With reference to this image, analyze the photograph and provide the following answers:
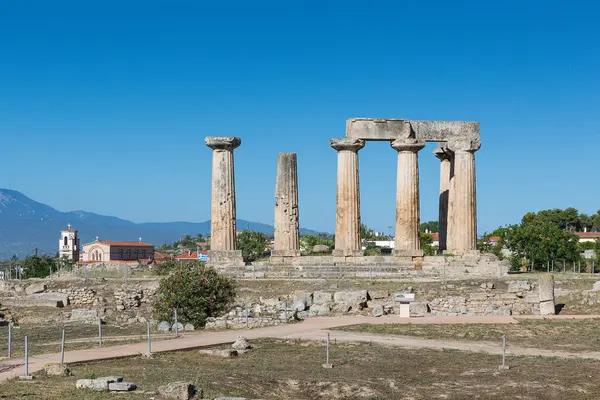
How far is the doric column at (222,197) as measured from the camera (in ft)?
183

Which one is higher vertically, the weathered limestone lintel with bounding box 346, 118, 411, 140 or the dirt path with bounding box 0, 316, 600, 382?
the weathered limestone lintel with bounding box 346, 118, 411, 140

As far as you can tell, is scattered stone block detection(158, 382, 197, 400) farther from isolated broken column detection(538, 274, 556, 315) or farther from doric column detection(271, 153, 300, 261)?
doric column detection(271, 153, 300, 261)

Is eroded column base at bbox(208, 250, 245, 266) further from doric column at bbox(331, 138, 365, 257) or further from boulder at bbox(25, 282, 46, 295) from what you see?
boulder at bbox(25, 282, 46, 295)

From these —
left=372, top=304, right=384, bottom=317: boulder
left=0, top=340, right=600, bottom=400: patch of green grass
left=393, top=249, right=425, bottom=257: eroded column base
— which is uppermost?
left=393, top=249, right=425, bottom=257: eroded column base

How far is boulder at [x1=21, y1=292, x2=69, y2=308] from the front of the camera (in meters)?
48.7

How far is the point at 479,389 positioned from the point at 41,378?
447 inches

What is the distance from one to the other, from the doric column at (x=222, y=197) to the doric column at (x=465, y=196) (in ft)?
44.7

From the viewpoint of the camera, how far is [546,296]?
42812 millimetres

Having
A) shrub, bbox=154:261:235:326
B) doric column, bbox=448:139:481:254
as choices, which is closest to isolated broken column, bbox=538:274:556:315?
doric column, bbox=448:139:481:254

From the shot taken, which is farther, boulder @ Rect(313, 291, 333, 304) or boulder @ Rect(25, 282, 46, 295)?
boulder @ Rect(25, 282, 46, 295)

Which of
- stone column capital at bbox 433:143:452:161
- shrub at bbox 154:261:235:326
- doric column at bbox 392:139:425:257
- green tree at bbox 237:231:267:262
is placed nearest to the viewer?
shrub at bbox 154:261:235:326

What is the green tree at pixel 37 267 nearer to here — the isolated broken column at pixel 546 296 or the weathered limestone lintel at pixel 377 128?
the weathered limestone lintel at pixel 377 128

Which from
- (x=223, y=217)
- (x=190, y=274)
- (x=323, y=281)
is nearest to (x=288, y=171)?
(x=223, y=217)

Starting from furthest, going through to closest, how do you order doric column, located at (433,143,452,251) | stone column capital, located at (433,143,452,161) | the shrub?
1. doric column, located at (433,143,452,251)
2. stone column capital, located at (433,143,452,161)
3. the shrub
